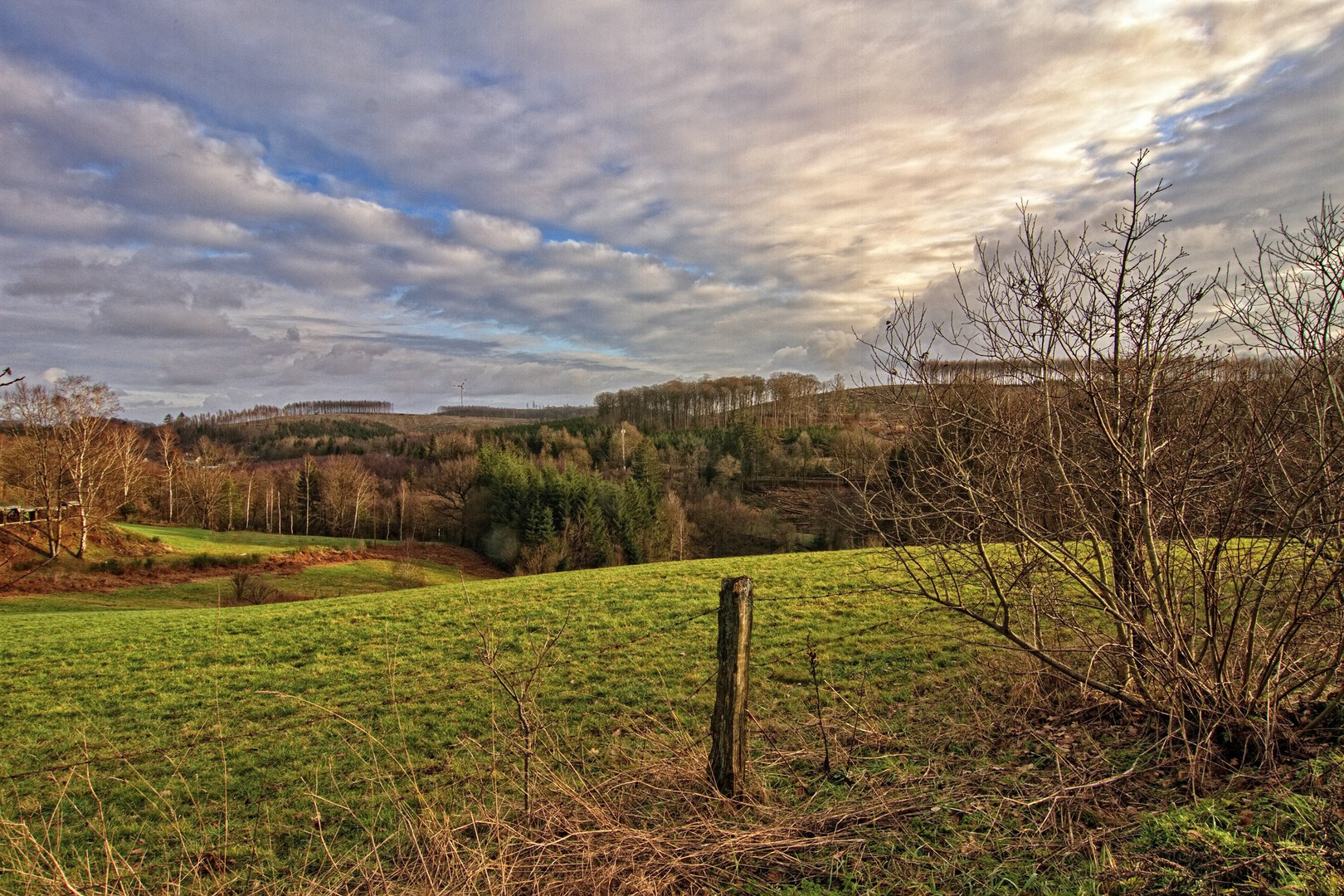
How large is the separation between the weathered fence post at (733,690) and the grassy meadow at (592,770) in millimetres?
189

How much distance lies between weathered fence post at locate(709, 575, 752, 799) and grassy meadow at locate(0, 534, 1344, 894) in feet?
0.62

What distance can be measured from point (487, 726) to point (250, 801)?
2.27 metres

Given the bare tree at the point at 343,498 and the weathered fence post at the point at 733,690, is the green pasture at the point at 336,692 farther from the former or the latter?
the bare tree at the point at 343,498

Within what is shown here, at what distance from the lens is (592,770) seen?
5.92 meters

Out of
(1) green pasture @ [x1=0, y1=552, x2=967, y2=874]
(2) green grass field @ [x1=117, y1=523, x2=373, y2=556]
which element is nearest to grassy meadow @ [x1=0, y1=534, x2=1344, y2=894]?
(1) green pasture @ [x1=0, y1=552, x2=967, y2=874]

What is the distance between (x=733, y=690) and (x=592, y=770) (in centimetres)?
246

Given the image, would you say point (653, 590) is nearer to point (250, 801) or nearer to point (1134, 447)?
point (250, 801)

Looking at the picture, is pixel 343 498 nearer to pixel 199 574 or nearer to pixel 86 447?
pixel 199 574

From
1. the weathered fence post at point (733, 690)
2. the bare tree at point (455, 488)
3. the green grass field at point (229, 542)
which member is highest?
the weathered fence post at point (733, 690)

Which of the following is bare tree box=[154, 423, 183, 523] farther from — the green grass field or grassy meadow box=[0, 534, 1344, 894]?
grassy meadow box=[0, 534, 1344, 894]

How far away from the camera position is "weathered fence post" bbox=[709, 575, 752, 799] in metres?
4.20

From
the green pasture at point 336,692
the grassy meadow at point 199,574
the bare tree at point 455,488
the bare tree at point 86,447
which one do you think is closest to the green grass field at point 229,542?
the grassy meadow at point 199,574

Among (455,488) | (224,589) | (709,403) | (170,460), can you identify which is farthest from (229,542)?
(709,403)

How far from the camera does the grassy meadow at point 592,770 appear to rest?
137 inches
